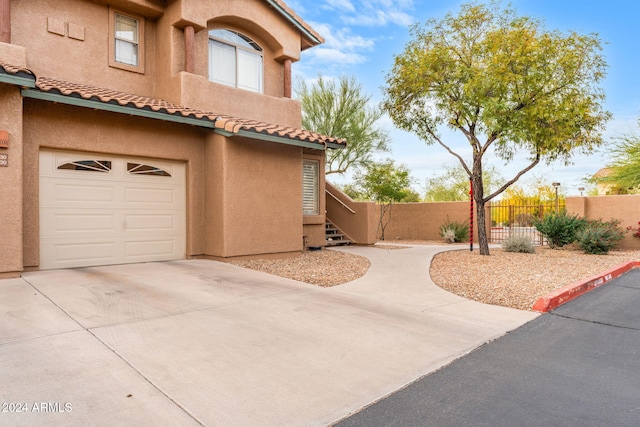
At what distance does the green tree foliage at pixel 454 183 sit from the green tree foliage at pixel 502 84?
2134 cm

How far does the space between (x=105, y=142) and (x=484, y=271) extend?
9.17 meters

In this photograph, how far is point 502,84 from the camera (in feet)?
37.4

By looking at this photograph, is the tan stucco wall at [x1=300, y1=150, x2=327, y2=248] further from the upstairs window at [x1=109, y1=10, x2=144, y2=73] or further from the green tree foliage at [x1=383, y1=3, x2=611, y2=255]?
the upstairs window at [x1=109, y1=10, x2=144, y2=73]

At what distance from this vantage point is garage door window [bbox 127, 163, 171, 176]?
9703 mm

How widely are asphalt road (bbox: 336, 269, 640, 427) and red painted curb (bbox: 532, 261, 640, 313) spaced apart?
85 centimetres

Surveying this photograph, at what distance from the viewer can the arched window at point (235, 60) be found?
1236 centimetres

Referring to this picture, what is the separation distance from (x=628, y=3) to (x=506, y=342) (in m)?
20.1

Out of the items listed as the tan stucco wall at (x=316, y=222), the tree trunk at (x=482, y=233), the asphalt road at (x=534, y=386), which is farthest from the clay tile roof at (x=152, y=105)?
the asphalt road at (x=534, y=386)

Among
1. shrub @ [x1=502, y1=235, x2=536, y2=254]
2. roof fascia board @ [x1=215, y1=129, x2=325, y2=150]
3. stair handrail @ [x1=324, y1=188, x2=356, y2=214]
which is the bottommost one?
shrub @ [x1=502, y1=235, x2=536, y2=254]

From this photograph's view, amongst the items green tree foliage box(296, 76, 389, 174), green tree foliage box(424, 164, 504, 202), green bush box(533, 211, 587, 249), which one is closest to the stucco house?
green bush box(533, 211, 587, 249)

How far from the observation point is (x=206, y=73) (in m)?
12.0

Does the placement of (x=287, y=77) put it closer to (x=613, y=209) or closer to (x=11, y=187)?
(x=11, y=187)

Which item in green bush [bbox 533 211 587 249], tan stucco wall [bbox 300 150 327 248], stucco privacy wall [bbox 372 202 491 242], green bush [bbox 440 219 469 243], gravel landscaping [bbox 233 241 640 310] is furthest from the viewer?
stucco privacy wall [bbox 372 202 491 242]

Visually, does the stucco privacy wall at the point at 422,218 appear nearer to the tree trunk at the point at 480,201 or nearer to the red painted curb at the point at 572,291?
the tree trunk at the point at 480,201
